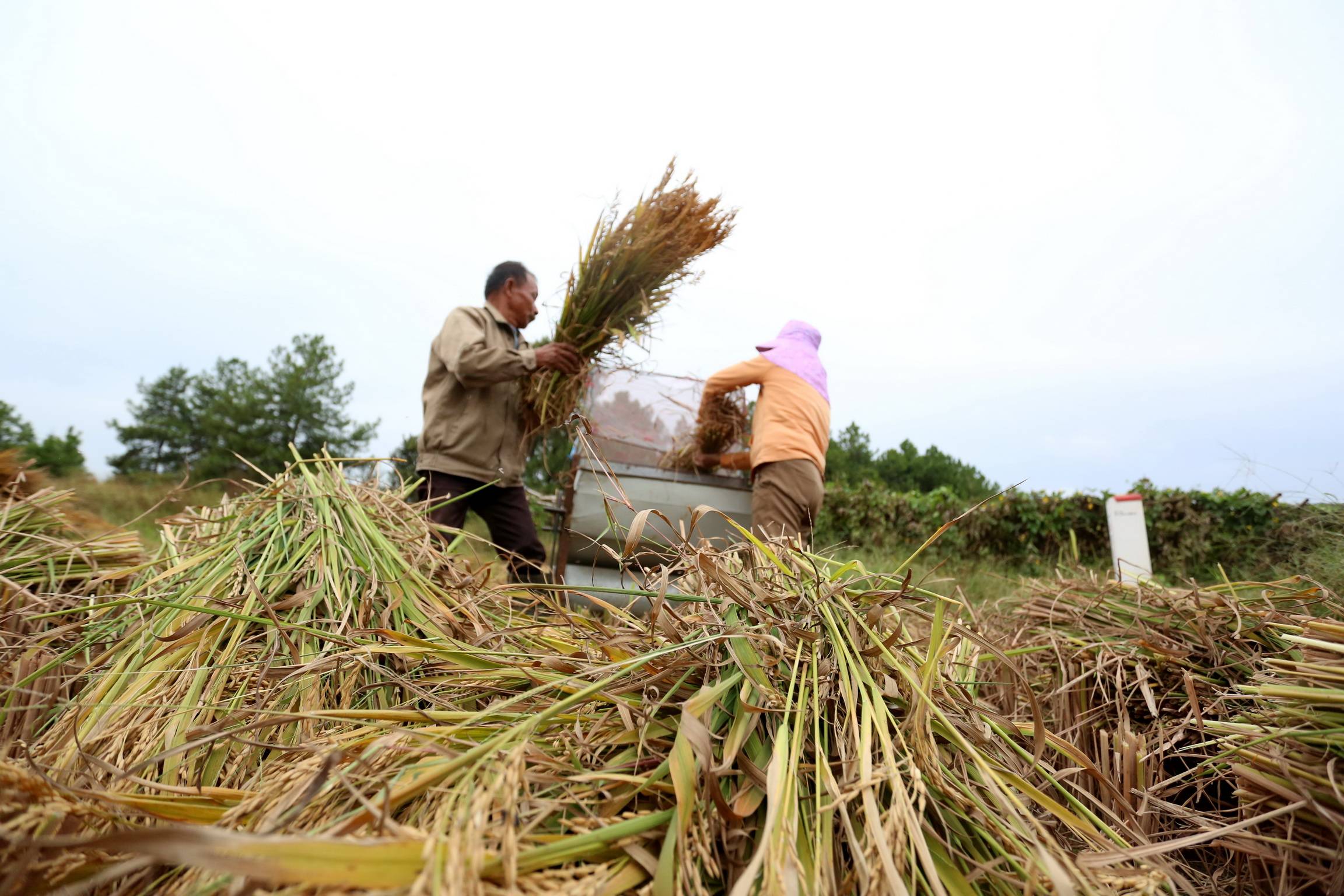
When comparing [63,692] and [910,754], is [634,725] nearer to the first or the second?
[910,754]

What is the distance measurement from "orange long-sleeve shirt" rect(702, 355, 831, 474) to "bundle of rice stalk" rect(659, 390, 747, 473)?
1.69ft

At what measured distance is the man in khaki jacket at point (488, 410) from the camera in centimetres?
306

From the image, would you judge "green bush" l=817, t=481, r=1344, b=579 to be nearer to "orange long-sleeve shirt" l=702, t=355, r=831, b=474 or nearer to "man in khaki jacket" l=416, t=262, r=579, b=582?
"orange long-sleeve shirt" l=702, t=355, r=831, b=474

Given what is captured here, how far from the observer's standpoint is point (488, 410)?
3277 mm

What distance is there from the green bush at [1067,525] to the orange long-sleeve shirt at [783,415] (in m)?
2.87

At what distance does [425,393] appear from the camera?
3309 millimetres

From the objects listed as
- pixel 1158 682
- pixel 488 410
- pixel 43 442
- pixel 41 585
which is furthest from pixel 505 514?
pixel 43 442

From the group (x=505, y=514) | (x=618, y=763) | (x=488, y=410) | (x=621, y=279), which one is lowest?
(x=618, y=763)

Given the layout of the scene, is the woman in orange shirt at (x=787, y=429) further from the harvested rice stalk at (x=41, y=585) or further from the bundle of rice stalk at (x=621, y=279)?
the harvested rice stalk at (x=41, y=585)

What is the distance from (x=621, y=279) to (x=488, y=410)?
937mm

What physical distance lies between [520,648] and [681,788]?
448mm

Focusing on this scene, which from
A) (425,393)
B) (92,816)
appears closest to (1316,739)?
(92,816)

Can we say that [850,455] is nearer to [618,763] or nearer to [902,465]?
[902,465]

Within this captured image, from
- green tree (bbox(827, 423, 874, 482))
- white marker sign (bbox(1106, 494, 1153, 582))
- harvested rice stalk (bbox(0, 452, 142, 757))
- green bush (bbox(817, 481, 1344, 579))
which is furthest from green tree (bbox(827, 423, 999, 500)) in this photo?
harvested rice stalk (bbox(0, 452, 142, 757))
